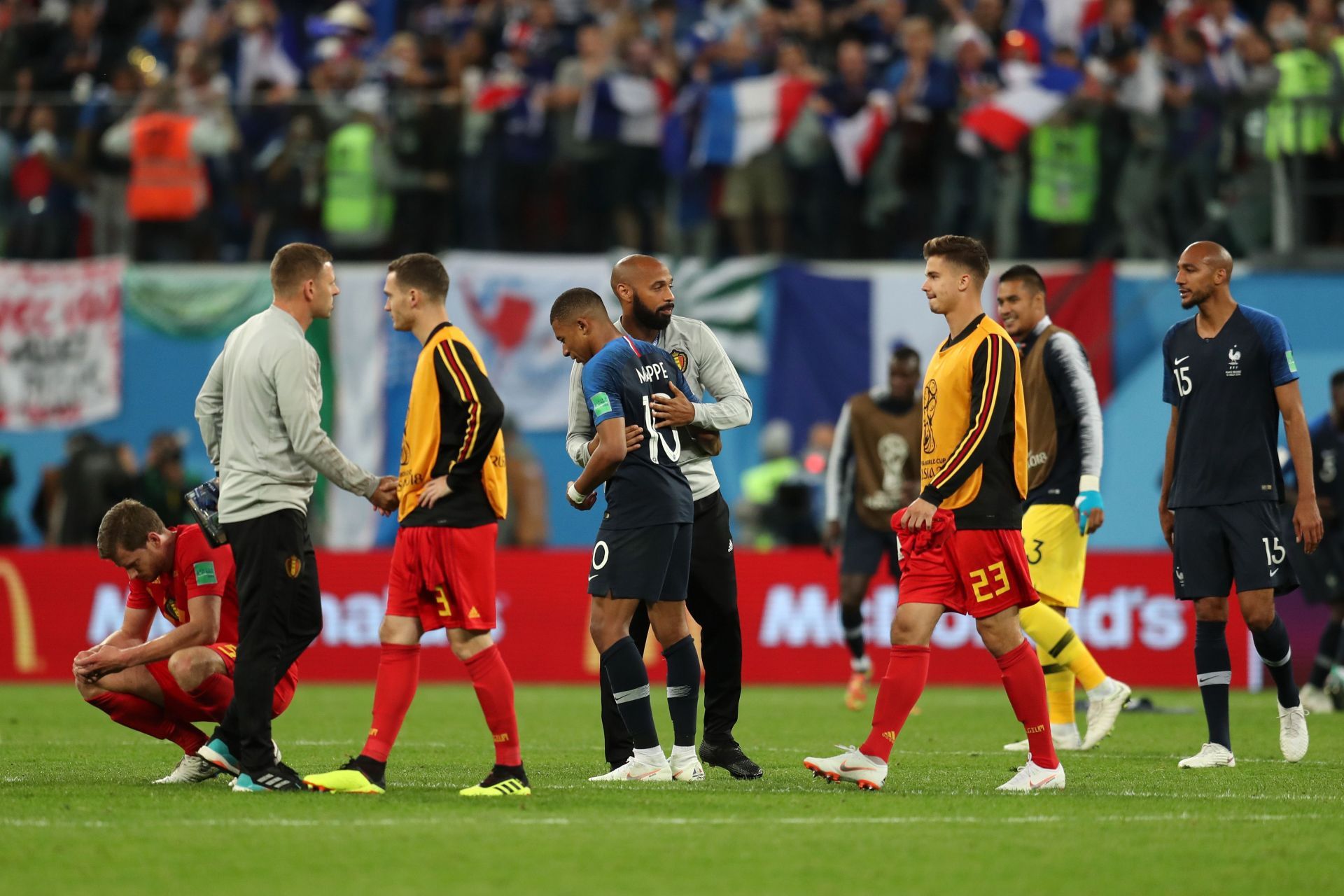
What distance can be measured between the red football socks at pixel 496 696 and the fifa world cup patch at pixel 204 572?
148 cm

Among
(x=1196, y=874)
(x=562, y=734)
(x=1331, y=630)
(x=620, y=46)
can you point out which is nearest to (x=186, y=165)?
(x=620, y=46)

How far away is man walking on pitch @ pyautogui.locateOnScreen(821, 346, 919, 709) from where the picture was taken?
1405 cm

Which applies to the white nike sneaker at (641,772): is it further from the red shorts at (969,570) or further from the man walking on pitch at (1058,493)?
the man walking on pitch at (1058,493)

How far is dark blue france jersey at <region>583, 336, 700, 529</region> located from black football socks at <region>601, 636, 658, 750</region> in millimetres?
578

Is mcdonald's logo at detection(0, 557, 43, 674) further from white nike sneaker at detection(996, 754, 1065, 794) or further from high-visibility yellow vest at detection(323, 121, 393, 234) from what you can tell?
white nike sneaker at detection(996, 754, 1065, 794)

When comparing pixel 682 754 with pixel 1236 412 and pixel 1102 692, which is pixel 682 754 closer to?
pixel 1102 692

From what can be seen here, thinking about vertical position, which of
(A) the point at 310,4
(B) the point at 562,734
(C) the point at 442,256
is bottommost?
(B) the point at 562,734

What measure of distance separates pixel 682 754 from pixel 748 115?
12.4 metres

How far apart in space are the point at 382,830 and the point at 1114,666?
10.9 meters

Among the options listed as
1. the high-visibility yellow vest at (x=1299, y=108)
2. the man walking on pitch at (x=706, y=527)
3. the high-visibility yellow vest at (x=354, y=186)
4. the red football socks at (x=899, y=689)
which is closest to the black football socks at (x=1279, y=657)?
the red football socks at (x=899, y=689)

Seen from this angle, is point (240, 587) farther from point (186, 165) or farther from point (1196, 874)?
point (186, 165)

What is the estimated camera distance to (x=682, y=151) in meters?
20.2

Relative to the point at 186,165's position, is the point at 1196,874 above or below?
below

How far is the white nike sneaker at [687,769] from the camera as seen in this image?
8.62 metres
